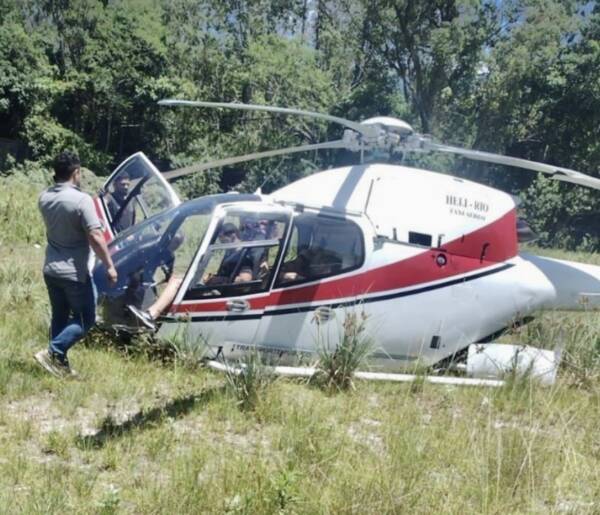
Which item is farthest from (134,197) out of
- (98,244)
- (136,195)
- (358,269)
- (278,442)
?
(278,442)

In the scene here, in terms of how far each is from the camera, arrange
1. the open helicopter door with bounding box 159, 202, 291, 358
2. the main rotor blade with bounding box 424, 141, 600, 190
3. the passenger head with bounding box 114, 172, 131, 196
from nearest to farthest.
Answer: the main rotor blade with bounding box 424, 141, 600, 190 → the open helicopter door with bounding box 159, 202, 291, 358 → the passenger head with bounding box 114, 172, 131, 196

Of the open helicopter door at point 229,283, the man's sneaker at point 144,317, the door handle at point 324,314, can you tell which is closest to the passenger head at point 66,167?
the man's sneaker at point 144,317

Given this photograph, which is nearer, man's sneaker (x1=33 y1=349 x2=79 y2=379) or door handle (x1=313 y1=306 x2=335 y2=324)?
man's sneaker (x1=33 y1=349 x2=79 y2=379)

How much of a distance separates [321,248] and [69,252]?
2349 mm

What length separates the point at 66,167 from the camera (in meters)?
5.12

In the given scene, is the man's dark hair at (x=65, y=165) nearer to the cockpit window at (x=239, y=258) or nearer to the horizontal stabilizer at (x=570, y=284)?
the cockpit window at (x=239, y=258)

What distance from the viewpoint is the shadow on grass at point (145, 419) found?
14.0 feet

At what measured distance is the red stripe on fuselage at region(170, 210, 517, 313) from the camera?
19.5ft

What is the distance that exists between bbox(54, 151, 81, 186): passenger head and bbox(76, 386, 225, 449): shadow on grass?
6.49ft

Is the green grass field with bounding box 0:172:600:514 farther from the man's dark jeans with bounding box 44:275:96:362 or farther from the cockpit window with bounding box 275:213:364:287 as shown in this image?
the cockpit window with bounding box 275:213:364:287

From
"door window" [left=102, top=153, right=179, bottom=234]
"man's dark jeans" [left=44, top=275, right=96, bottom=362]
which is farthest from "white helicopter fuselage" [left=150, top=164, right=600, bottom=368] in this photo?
"door window" [left=102, top=153, right=179, bottom=234]

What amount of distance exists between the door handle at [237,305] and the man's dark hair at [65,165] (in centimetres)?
178

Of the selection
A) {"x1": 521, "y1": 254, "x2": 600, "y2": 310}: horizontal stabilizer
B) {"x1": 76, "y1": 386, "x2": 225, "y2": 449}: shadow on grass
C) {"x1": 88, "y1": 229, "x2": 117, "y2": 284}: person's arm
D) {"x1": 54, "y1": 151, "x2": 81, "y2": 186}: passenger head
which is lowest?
{"x1": 76, "y1": 386, "x2": 225, "y2": 449}: shadow on grass

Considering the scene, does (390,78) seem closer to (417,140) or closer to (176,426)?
(417,140)
